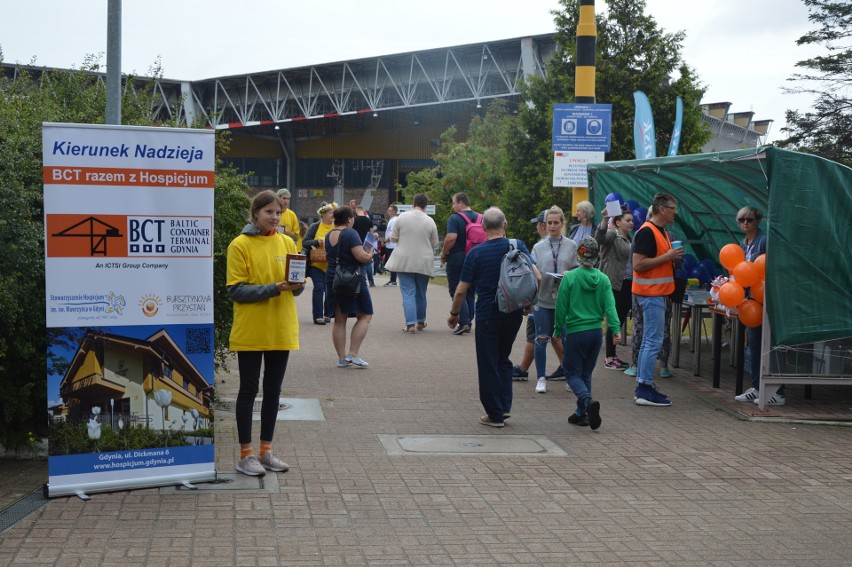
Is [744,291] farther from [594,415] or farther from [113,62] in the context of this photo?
[113,62]

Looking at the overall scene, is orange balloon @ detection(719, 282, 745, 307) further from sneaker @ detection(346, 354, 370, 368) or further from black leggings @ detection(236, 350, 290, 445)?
black leggings @ detection(236, 350, 290, 445)

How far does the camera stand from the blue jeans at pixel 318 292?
15.7 m

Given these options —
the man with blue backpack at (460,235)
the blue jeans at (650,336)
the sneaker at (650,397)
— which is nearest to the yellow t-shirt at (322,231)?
the man with blue backpack at (460,235)

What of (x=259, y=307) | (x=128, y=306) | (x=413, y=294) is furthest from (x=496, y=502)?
(x=413, y=294)

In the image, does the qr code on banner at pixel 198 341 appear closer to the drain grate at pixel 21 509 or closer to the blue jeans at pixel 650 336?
the drain grate at pixel 21 509

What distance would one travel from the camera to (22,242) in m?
6.66

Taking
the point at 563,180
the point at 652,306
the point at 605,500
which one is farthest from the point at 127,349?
the point at 563,180

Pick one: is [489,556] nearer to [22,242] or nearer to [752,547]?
[752,547]

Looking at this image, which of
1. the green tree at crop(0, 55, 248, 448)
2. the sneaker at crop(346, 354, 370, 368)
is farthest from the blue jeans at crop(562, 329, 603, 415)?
the green tree at crop(0, 55, 248, 448)

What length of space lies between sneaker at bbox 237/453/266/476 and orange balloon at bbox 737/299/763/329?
5106 mm

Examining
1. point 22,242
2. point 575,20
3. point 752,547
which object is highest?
point 575,20

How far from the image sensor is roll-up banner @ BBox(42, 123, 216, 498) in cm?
621

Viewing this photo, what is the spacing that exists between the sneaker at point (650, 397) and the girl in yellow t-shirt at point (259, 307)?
424 centimetres

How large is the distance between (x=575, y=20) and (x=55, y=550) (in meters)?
20.4
